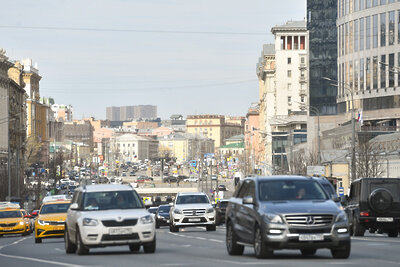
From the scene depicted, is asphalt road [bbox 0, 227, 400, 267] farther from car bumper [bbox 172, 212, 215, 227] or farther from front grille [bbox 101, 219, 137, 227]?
car bumper [bbox 172, 212, 215, 227]

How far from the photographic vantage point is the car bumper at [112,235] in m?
21.7

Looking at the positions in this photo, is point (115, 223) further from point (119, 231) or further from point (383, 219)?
point (383, 219)

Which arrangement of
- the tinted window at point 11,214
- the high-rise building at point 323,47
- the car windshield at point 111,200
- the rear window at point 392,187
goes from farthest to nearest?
the high-rise building at point 323,47 < the tinted window at point 11,214 < the rear window at point 392,187 < the car windshield at point 111,200

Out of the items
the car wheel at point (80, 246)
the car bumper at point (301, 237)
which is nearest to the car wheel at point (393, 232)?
the car wheel at point (80, 246)

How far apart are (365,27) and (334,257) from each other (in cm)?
8667

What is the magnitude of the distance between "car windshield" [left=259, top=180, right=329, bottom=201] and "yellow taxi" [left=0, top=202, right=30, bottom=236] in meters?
27.2

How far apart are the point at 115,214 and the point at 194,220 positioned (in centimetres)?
1859

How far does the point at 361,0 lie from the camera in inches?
4129

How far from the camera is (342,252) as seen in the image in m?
19.4

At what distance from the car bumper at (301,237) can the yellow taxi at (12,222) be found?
28363 millimetres

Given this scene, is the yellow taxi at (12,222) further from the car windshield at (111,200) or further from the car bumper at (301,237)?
the car bumper at (301,237)

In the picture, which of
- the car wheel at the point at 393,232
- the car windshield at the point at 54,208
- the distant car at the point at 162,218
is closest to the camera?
the car wheel at the point at 393,232

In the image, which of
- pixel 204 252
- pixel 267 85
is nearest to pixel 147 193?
pixel 267 85

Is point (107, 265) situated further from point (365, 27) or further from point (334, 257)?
point (365, 27)
